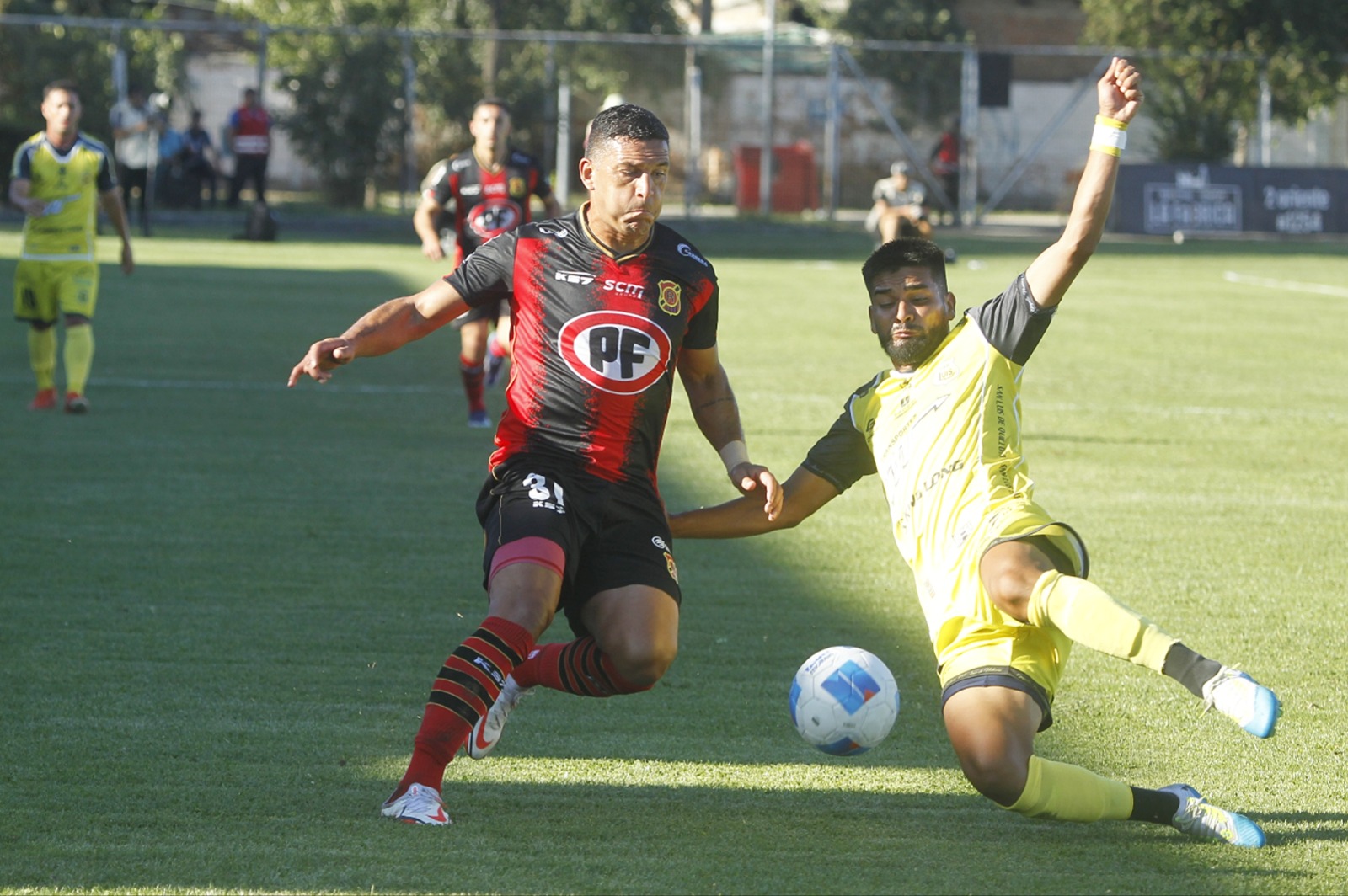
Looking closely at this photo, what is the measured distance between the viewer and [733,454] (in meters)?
5.20

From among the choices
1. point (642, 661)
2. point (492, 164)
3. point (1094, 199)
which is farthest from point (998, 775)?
point (492, 164)

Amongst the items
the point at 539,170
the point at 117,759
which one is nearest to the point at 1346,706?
the point at 117,759

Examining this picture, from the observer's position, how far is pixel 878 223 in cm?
2445

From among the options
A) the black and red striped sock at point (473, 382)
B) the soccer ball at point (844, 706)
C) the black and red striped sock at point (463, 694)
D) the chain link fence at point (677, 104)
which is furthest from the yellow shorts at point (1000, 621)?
the chain link fence at point (677, 104)

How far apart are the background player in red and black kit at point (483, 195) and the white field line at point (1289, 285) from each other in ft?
46.9

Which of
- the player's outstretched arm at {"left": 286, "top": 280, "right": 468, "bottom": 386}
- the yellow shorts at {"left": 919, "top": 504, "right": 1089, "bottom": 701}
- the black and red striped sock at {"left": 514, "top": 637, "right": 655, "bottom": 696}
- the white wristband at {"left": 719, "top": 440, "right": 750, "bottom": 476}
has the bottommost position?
the black and red striped sock at {"left": 514, "top": 637, "right": 655, "bottom": 696}

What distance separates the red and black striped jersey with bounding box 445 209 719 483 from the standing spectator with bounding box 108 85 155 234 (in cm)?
2486

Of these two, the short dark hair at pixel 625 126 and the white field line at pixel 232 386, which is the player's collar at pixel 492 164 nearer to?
the white field line at pixel 232 386

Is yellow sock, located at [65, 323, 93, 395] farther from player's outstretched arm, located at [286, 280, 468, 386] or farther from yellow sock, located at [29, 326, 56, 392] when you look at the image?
player's outstretched arm, located at [286, 280, 468, 386]

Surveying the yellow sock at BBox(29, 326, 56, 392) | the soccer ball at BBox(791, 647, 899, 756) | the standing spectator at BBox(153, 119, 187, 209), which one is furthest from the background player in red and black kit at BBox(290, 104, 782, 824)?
the standing spectator at BBox(153, 119, 187, 209)

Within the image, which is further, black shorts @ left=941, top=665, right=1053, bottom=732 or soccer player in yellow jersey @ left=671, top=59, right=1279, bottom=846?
black shorts @ left=941, top=665, right=1053, bottom=732

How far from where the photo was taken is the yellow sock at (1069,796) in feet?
14.0

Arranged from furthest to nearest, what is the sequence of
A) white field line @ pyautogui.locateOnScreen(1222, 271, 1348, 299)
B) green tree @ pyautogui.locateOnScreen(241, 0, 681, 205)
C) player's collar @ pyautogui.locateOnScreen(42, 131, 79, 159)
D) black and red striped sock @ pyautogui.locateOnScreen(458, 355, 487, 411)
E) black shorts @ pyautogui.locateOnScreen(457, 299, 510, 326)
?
1. green tree @ pyautogui.locateOnScreen(241, 0, 681, 205)
2. white field line @ pyautogui.locateOnScreen(1222, 271, 1348, 299)
3. player's collar @ pyautogui.locateOnScreen(42, 131, 79, 159)
4. black and red striped sock @ pyautogui.locateOnScreen(458, 355, 487, 411)
5. black shorts @ pyautogui.locateOnScreen(457, 299, 510, 326)

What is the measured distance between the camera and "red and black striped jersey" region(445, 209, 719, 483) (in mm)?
4926
